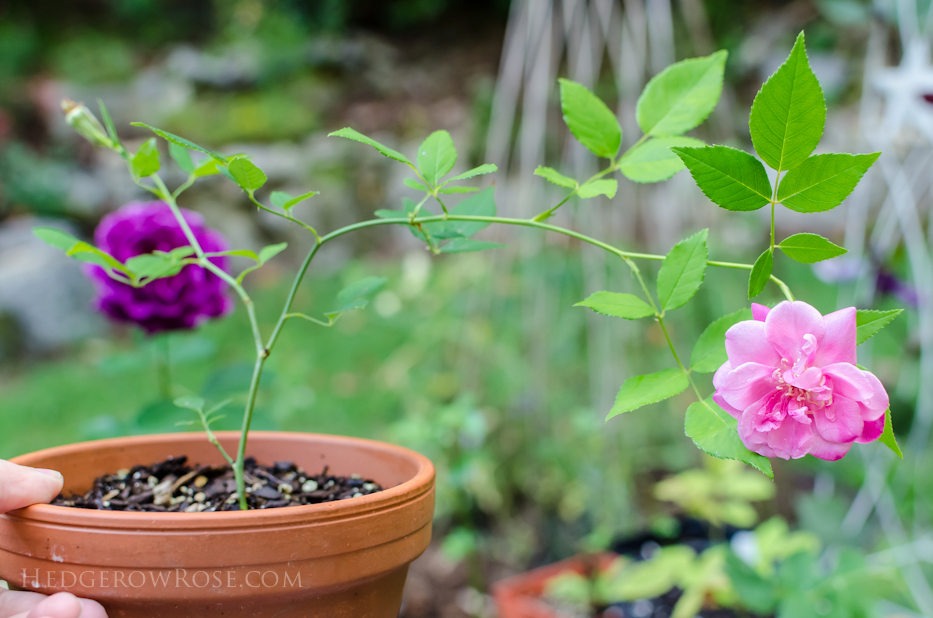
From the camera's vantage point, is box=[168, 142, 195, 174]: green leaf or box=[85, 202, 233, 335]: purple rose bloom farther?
box=[85, 202, 233, 335]: purple rose bloom

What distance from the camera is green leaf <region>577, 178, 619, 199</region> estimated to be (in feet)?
1.38

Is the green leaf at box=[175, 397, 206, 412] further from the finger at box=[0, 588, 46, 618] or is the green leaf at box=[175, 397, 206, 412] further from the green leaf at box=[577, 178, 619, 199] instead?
the green leaf at box=[577, 178, 619, 199]

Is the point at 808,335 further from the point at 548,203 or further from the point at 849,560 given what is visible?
the point at 548,203

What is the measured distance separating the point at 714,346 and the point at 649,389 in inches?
2.2

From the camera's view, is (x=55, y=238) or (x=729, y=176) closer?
(x=729, y=176)

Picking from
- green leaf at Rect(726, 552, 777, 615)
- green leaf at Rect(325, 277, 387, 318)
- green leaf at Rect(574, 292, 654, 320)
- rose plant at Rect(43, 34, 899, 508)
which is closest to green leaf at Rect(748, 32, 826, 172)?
rose plant at Rect(43, 34, 899, 508)

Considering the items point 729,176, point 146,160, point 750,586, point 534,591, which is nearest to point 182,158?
point 146,160

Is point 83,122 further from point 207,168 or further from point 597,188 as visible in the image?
point 597,188

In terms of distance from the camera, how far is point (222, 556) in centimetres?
36

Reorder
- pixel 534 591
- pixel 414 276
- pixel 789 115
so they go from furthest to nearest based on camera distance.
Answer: pixel 414 276
pixel 534 591
pixel 789 115

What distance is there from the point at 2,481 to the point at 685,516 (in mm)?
1350

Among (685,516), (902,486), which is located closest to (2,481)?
(685,516)

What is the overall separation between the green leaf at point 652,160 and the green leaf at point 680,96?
11 millimetres

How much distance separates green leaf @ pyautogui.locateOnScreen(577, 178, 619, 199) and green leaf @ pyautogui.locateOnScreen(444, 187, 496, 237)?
0.07m
